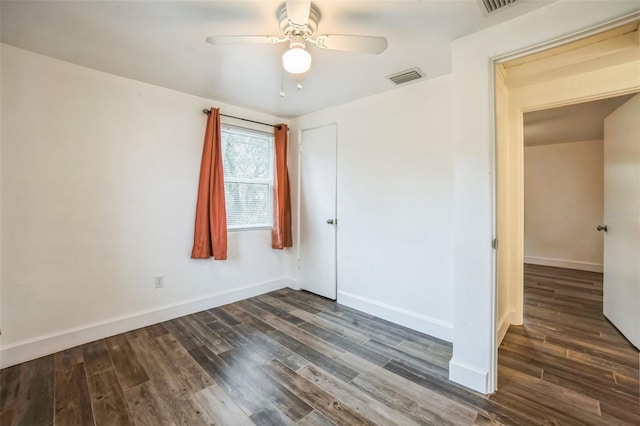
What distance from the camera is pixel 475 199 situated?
1790 mm

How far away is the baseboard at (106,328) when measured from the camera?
206cm

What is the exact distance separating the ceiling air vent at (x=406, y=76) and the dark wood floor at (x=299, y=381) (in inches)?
95.1

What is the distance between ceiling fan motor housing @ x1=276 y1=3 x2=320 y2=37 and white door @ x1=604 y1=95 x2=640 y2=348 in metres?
2.85

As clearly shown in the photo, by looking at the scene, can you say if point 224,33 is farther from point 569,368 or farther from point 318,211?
point 569,368

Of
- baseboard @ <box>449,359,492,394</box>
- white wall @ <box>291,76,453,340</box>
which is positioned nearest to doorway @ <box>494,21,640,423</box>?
baseboard @ <box>449,359,492,394</box>

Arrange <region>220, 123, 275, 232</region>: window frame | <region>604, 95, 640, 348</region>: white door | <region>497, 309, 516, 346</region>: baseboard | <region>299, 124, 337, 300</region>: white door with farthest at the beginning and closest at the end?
1. <region>299, 124, 337, 300</region>: white door
2. <region>220, 123, 275, 232</region>: window frame
3. <region>497, 309, 516, 346</region>: baseboard
4. <region>604, 95, 640, 348</region>: white door

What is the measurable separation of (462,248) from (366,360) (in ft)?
3.77

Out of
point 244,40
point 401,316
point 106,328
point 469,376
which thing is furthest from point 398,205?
point 106,328

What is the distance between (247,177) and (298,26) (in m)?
2.22

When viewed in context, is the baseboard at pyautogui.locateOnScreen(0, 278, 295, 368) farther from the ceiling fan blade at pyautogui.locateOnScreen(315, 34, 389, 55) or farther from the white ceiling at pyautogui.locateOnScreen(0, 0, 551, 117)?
the ceiling fan blade at pyautogui.locateOnScreen(315, 34, 389, 55)

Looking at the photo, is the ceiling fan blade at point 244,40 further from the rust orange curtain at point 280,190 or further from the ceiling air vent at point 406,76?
the rust orange curtain at point 280,190

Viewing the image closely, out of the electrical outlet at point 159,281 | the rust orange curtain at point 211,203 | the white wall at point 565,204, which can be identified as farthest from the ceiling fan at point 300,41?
the white wall at point 565,204

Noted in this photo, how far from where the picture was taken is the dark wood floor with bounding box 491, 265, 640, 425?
1.61m

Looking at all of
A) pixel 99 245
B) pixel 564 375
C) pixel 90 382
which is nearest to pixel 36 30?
pixel 99 245
